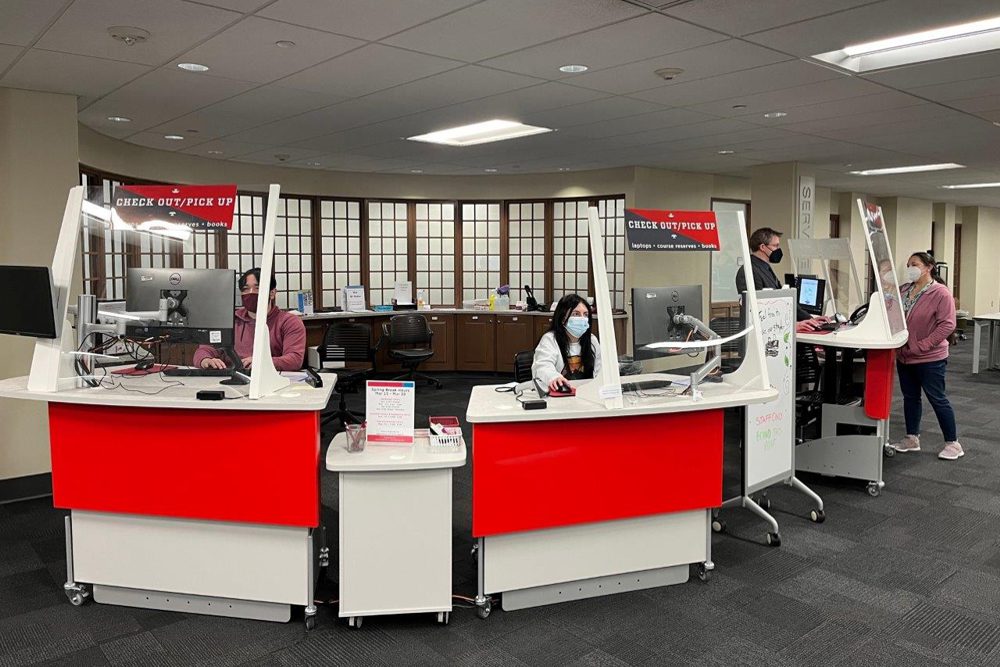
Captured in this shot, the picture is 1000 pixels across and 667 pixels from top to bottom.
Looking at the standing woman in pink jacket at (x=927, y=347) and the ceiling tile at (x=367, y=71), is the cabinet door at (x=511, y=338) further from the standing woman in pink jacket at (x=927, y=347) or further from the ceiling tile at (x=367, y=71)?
the ceiling tile at (x=367, y=71)

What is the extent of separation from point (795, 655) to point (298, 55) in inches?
150

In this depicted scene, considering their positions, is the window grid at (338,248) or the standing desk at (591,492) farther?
the window grid at (338,248)

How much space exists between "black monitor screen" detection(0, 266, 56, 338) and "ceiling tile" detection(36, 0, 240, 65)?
3.99 feet

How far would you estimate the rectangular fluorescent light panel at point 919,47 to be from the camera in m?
4.05

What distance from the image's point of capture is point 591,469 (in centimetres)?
329

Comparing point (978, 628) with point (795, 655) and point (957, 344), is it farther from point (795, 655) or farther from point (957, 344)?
point (957, 344)

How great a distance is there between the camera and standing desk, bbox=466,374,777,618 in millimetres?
3158

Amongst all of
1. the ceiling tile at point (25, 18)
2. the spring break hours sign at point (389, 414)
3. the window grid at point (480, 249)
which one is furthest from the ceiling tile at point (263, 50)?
the window grid at point (480, 249)

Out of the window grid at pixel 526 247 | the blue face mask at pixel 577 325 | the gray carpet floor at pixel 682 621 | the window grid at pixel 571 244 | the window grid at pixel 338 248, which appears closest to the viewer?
the gray carpet floor at pixel 682 621

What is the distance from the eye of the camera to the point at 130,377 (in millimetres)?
3684

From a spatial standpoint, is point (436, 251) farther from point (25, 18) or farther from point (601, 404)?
point (601, 404)

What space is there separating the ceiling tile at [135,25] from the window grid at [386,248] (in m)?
5.63

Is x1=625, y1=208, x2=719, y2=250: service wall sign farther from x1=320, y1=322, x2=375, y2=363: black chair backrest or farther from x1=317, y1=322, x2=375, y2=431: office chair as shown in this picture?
x1=320, y1=322, x2=375, y2=363: black chair backrest

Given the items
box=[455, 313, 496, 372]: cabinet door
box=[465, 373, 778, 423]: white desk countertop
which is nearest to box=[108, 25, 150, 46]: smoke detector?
box=[465, 373, 778, 423]: white desk countertop
